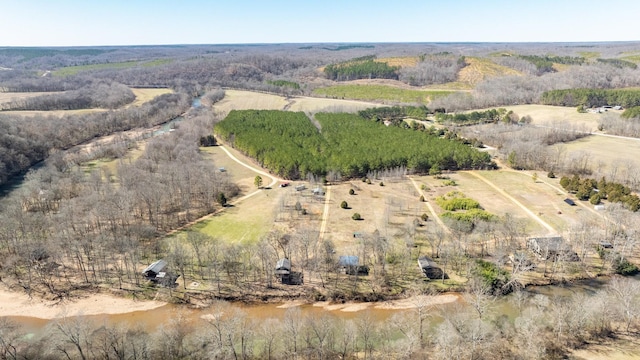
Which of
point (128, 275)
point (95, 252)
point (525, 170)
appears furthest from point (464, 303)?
point (525, 170)

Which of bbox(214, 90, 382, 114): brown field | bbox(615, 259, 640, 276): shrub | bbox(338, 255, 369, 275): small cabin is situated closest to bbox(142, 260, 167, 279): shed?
bbox(338, 255, 369, 275): small cabin

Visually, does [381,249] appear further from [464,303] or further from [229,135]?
[229,135]

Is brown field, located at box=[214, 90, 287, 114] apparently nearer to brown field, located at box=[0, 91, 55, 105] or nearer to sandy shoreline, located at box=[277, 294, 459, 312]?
brown field, located at box=[0, 91, 55, 105]

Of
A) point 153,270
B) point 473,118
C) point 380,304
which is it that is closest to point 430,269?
point 380,304

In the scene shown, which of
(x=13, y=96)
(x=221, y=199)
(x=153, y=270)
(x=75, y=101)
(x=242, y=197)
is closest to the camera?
(x=153, y=270)

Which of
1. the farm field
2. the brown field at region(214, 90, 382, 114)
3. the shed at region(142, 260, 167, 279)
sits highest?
the brown field at region(214, 90, 382, 114)

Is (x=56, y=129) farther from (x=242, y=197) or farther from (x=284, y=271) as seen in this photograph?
(x=284, y=271)
